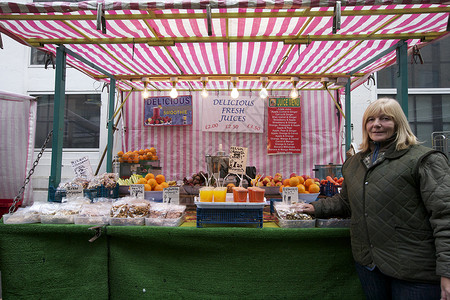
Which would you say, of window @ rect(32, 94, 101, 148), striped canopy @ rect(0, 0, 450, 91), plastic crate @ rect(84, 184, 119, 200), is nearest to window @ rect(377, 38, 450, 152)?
striped canopy @ rect(0, 0, 450, 91)

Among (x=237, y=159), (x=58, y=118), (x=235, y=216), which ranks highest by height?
(x=58, y=118)

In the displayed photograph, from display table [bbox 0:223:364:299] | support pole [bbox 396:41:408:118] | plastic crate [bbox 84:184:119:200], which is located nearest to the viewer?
display table [bbox 0:223:364:299]

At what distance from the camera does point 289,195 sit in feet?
8.51

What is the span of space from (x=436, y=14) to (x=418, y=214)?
2.57 m

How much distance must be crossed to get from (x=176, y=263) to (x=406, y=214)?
6.12 ft

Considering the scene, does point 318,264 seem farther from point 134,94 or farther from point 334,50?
point 134,94

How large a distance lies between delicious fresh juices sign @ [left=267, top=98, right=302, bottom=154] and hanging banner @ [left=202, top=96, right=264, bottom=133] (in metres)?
0.29

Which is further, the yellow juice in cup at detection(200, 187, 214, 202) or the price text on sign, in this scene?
the price text on sign

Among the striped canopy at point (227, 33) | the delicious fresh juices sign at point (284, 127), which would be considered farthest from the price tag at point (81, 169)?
the delicious fresh juices sign at point (284, 127)

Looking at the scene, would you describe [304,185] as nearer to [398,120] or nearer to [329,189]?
[329,189]

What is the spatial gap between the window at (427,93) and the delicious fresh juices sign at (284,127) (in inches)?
90.9

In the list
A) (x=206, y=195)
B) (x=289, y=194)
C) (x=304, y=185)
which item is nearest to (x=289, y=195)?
(x=289, y=194)

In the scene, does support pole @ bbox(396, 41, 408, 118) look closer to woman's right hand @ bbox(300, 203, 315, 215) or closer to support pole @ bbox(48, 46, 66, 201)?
woman's right hand @ bbox(300, 203, 315, 215)

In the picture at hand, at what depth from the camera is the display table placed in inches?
86.4
